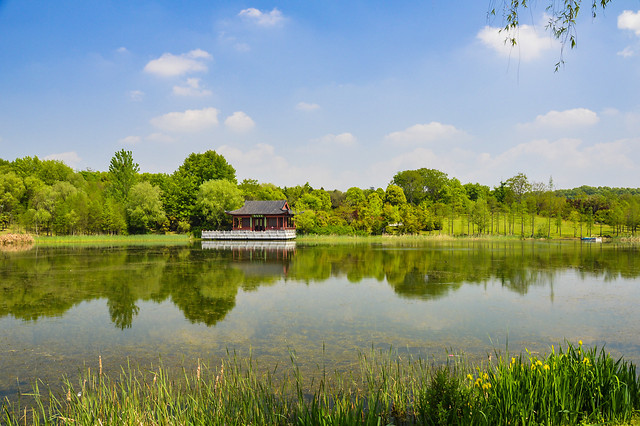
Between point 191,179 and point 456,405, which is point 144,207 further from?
point 456,405

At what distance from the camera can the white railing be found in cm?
4766

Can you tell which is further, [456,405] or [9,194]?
[9,194]

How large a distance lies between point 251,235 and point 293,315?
128ft

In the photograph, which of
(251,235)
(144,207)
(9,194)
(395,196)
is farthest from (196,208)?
(395,196)

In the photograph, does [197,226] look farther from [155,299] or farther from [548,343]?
[548,343]

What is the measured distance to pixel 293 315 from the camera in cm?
1008

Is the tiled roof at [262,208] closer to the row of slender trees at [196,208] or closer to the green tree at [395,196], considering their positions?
the row of slender trees at [196,208]

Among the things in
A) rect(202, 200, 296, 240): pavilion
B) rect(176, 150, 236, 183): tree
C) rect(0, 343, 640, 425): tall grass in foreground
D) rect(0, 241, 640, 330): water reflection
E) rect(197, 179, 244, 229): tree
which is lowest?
rect(0, 241, 640, 330): water reflection

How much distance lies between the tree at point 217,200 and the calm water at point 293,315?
34.0 meters

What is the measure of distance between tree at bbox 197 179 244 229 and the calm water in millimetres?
33996

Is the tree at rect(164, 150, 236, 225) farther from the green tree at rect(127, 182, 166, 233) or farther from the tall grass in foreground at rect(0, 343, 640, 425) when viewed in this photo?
the tall grass in foreground at rect(0, 343, 640, 425)

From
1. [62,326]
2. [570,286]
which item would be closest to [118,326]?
[62,326]

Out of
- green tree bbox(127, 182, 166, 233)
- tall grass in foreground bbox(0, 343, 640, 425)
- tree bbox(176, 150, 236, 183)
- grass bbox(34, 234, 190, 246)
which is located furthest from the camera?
tree bbox(176, 150, 236, 183)

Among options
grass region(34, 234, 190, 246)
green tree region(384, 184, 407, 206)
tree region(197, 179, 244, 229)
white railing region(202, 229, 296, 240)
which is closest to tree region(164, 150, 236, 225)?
tree region(197, 179, 244, 229)
